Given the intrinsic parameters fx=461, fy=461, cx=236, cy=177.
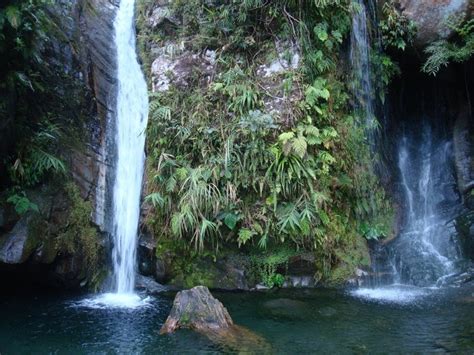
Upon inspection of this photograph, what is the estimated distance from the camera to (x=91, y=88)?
33.0ft

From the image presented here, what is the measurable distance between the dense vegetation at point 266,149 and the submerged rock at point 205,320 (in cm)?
176

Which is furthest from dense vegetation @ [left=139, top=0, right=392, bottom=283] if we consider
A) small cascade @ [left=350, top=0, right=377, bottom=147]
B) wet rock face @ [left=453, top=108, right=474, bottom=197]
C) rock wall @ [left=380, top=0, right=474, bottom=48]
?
wet rock face @ [left=453, top=108, right=474, bottom=197]

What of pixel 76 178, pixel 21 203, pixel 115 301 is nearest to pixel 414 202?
pixel 115 301

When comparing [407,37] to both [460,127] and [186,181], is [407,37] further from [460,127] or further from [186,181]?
[186,181]

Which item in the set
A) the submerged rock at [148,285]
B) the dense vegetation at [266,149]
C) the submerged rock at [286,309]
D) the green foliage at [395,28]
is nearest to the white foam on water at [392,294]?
the dense vegetation at [266,149]

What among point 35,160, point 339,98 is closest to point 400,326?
point 339,98

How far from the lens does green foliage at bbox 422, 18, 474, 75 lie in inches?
374

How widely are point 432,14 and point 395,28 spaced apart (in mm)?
790

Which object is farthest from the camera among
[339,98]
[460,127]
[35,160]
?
[460,127]

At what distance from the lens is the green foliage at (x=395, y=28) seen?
10242mm

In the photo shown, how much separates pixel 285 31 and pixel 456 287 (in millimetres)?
6241

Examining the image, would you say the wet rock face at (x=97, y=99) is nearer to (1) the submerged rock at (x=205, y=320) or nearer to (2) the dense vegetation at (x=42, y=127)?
(2) the dense vegetation at (x=42, y=127)

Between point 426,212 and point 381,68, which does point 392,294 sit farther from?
point 381,68

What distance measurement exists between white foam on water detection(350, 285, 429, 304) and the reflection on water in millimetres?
116
